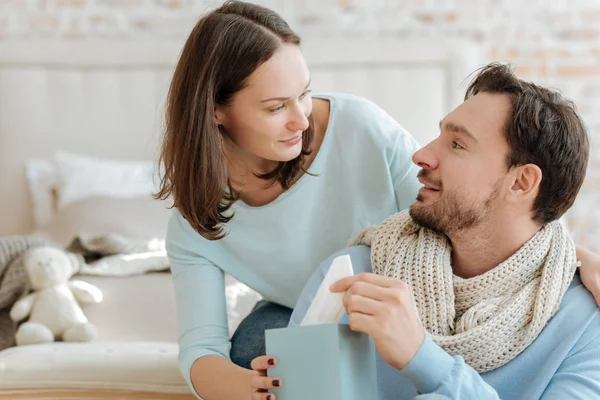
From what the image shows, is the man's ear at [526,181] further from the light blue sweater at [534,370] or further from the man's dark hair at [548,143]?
the light blue sweater at [534,370]

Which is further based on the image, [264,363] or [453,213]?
[453,213]

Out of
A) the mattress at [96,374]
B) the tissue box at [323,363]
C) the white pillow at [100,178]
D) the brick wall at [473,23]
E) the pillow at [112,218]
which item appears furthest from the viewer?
the brick wall at [473,23]

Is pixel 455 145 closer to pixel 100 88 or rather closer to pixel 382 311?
pixel 382 311

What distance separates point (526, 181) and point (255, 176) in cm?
61

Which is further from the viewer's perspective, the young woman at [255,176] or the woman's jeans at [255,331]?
the woman's jeans at [255,331]

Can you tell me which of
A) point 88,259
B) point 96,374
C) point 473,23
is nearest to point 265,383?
point 96,374

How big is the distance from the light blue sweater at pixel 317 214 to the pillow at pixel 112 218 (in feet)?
4.22

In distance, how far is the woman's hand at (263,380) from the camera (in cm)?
129

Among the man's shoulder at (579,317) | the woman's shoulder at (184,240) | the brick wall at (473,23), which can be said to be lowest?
the man's shoulder at (579,317)

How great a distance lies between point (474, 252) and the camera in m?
1.55

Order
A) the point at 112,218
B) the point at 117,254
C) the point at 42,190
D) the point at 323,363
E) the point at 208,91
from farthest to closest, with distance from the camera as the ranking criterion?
the point at 42,190 < the point at 112,218 < the point at 117,254 < the point at 208,91 < the point at 323,363

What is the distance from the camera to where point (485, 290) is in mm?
1495

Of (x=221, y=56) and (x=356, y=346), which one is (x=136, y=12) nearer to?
(x=221, y=56)

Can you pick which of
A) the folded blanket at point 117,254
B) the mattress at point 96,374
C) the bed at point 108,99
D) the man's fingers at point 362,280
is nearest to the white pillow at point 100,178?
the bed at point 108,99
